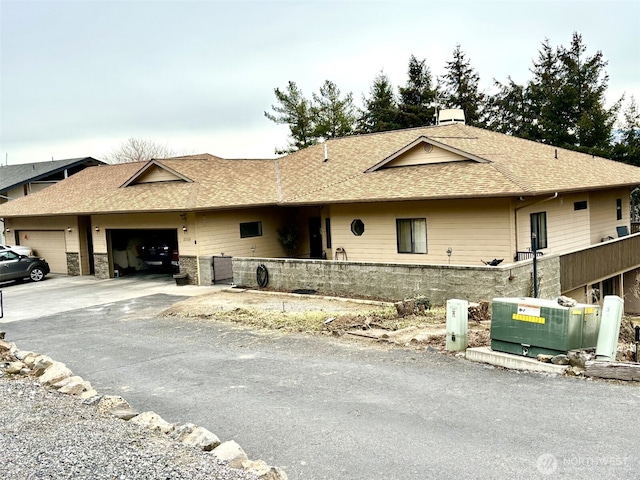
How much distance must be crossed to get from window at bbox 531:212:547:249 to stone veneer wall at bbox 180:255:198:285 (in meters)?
12.2

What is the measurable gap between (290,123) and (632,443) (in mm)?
46000

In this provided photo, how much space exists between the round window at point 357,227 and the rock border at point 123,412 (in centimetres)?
1222

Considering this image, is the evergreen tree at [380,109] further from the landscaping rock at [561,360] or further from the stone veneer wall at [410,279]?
the landscaping rock at [561,360]

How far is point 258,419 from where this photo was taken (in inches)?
318

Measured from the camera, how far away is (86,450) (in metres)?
6.16

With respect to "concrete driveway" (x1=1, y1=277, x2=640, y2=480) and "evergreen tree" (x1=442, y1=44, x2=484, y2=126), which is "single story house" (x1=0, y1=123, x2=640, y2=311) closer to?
"concrete driveway" (x1=1, y1=277, x2=640, y2=480)

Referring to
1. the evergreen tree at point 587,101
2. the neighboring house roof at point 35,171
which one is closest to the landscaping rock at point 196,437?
the neighboring house roof at point 35,171

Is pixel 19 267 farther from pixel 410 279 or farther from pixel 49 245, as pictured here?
pixel 410 279

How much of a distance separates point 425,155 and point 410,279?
612cm

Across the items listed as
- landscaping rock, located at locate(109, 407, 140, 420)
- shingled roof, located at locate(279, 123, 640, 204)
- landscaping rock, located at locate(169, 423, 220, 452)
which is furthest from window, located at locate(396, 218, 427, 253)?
landscaping rock, located at locate(169, 423, 220, 452)

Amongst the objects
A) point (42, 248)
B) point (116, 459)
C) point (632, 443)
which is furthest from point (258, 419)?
point (42, 248)

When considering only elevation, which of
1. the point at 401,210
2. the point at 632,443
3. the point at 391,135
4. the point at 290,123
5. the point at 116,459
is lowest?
the point at 632,443

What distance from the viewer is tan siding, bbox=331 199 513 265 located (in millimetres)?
18047

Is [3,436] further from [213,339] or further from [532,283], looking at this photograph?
[532,283]
